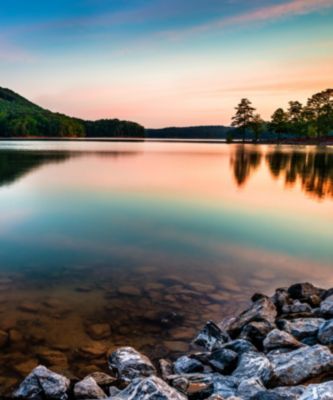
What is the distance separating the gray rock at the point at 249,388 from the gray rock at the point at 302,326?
1.97 meters

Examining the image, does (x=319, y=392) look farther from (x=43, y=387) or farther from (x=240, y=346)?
(x=43, y=387)

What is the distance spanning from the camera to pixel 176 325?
22.7 feet

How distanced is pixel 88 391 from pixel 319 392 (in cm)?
271

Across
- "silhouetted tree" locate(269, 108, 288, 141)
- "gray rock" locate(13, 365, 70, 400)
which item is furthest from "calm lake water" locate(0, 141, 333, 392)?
"silhouetted tree" locate(269, 108, 288, 141)

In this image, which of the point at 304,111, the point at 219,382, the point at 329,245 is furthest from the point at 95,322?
the point at 304,111

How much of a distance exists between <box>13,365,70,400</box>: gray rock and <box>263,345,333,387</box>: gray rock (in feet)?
8.57

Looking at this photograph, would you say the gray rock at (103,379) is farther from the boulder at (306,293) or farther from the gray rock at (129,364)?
the boulder at (306,293)

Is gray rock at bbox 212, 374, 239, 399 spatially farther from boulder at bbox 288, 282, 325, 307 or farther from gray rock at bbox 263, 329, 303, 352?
boulder at bbox 288, 282, 325, 307

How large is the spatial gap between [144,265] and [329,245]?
629 cm

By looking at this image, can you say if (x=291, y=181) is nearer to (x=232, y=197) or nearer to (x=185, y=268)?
(x=232, y=197)

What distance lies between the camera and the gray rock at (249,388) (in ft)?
15.0

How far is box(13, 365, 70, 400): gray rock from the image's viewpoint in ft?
15.7

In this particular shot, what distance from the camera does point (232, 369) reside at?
5605 millimetres

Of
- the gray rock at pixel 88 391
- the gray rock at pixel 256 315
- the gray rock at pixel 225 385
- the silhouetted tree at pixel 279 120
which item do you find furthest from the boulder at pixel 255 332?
the silhouetted tree at pixel 279 120
